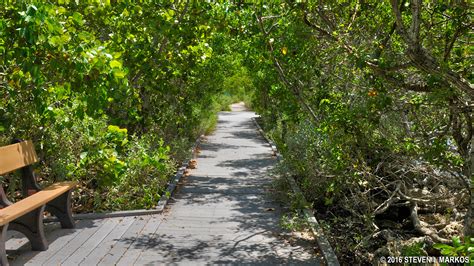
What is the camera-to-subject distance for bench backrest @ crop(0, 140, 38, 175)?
5.22 metres

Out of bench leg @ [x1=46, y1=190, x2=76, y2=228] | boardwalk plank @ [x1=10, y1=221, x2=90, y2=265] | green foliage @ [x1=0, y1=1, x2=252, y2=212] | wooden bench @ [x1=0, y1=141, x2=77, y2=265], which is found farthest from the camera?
bench leg @ [x1=46, y1=190, x2=76, y2=228]

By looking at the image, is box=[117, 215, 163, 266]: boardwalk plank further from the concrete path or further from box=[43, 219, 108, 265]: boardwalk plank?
box=[43, 219, 108, 265]: boardwalk plank

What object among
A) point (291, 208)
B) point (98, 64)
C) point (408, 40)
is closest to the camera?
point (408, 40)

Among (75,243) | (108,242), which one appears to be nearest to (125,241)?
(108,242)

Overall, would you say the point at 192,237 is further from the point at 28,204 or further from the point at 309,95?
the point at 309,95

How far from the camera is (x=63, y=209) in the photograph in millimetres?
6129

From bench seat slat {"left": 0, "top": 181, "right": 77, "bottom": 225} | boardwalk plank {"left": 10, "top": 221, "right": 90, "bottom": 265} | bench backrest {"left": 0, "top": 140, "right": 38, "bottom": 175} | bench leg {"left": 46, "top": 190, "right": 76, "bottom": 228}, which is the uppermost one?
bench backrest {"left": 0, "top": 140, "right": 38, "bottom": 175}

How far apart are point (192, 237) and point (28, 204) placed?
6.81 feet

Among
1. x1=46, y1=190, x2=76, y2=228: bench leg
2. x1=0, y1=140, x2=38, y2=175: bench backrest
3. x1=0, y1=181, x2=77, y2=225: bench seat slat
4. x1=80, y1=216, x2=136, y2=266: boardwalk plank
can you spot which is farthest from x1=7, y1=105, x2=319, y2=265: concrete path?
x1=0, y1=140, x2=38, y2=175: bench backrest

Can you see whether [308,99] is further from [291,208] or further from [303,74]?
[291,208]

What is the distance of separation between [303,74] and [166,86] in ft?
8.30

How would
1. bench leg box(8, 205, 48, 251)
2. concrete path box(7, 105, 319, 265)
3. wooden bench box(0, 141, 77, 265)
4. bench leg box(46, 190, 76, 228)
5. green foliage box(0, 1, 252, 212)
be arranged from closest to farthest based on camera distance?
green foliage box(0, 1, 252, 212) → wooden bench box(0, 141, 77, 265) → bench leg box(8, 205, 48, 251) → concrete path box(7, 105, 319, 265) → bench leg box(46, 190, 76, 228)

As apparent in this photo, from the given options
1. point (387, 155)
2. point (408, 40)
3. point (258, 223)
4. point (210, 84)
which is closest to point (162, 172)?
point (258, 223)

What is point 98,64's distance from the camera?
14.2ft
